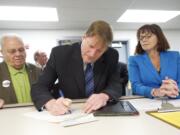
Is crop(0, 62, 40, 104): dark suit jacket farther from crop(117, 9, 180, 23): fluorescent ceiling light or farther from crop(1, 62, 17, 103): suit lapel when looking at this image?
crop(117, 9, 180, 23): fluorescent ceiling light

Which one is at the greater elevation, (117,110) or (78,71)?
(78,71)

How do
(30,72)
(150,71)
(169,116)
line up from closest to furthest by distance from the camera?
(169,116)
(150,71)
(30,72)

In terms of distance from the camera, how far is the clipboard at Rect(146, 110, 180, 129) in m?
0.86

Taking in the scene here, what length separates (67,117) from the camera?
1.02 metres

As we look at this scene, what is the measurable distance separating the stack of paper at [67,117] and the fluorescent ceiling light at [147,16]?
376cm

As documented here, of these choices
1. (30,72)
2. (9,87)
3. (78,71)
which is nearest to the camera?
(78,71)

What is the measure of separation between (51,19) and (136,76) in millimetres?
3733

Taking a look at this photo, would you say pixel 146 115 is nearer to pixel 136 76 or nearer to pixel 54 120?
pixel 54 120

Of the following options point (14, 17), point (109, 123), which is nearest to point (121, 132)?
point (109, 123)

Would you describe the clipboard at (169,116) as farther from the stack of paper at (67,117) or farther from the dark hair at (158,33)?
the dark hair at (158,33)

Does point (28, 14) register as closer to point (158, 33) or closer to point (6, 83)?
point (6, 83)

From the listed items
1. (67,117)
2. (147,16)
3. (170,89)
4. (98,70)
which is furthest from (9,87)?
(147,16)

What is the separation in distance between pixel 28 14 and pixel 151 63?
3458 millimetres

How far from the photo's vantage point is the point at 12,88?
1.74m
